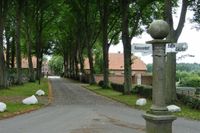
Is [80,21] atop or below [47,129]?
atop

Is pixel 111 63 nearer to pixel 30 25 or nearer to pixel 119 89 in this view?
pixel 30 25

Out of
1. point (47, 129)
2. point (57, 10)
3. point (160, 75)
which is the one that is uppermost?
point (57, 10)

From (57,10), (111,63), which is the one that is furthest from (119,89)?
(111,63)

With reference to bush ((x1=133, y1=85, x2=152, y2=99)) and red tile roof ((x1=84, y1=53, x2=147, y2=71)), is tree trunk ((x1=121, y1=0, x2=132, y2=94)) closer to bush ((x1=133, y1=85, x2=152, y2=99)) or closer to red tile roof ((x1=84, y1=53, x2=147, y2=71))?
bush ((x1=133, y1=85, x2=152, y2=99))

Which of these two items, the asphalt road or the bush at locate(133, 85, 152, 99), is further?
the bush at locate(133, 85, 152, 99)

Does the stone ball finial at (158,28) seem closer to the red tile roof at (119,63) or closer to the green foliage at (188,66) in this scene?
the green foliage at (188,66)

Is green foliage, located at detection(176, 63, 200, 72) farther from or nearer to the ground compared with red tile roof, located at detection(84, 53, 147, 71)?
nearer to the ground

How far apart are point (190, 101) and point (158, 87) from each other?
1631cm

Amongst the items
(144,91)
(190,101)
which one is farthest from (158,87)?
(144,91)

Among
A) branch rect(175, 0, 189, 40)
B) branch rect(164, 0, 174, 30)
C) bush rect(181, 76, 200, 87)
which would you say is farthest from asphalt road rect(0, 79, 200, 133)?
bush rect(181, 76, 200, 87)

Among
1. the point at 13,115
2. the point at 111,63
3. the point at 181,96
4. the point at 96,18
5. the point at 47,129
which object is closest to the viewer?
the point at 47,129

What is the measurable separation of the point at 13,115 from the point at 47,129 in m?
4.87

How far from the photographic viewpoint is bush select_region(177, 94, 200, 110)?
24.5 metres

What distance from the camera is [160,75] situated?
31.8 ft
